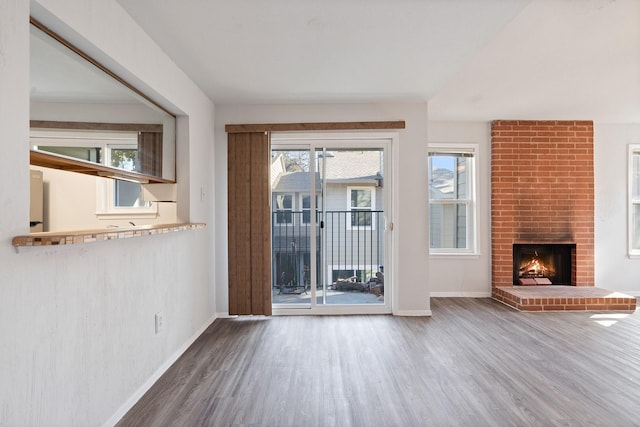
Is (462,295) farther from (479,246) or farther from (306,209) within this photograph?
(306,209)

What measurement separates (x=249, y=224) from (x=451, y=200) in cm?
283

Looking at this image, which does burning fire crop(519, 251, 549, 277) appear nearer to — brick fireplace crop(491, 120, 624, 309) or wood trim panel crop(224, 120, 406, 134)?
brick fireplace crop(491, 120, 624, 309)

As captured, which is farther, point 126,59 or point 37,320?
point 126,59

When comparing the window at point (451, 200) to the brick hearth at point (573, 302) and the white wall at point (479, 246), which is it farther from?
the brick hearth at point (573, 302)

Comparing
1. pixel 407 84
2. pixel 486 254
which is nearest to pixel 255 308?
pixel 407 84

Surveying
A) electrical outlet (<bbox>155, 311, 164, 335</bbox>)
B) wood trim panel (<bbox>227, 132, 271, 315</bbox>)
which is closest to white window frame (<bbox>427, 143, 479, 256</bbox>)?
wood trim panel (<bbox>227, 132, 271, 315</bbox>)

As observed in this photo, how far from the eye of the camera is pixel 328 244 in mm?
3984

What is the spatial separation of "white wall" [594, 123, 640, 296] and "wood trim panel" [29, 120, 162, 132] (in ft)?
18.5

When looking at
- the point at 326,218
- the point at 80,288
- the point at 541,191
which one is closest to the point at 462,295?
the point at 541,191

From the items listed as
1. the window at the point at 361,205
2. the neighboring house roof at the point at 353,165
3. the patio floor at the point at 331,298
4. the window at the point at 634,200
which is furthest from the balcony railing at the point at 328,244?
the window at the point at 634,200

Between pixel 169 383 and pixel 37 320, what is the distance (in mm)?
1246

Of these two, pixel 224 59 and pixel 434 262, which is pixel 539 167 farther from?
pixel 224 59

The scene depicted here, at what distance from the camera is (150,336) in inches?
91.9

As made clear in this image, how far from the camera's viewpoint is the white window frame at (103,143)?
1482 millimetres
